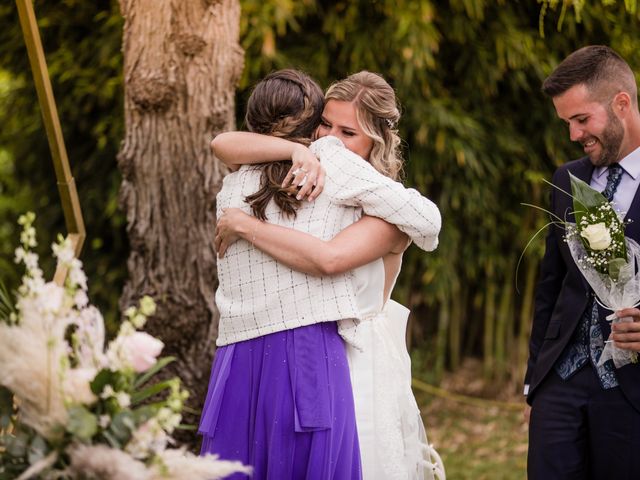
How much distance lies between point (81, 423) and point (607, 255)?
5.24 feet

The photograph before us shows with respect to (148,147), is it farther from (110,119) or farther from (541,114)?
(541,114)

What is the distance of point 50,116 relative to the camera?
3.34 metres

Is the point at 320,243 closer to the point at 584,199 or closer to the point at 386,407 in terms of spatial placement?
the point at 386,407

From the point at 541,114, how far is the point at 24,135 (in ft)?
11.2

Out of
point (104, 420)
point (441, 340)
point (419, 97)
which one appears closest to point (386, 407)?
point (104, 420)

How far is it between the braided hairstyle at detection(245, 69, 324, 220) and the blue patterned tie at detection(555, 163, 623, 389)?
3.02 feet

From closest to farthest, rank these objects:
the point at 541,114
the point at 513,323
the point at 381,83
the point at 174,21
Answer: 1. the point at 381,83
2. the point at 174,21
3. the point at 541,114
4. the point at 513,323

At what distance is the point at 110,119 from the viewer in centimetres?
555

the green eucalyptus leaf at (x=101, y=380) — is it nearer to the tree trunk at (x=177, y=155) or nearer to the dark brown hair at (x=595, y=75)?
the dark brown hair at (x=595, y=75)

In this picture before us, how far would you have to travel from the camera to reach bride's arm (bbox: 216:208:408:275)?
7.17 feet

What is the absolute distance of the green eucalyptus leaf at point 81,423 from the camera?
1429 mm

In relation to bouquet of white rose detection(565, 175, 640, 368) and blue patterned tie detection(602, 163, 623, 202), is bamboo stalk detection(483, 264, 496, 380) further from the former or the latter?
bouquet of white rose detection(565, 175, 640, 368)

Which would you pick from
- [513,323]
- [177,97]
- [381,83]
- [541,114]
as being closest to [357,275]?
[381,83]

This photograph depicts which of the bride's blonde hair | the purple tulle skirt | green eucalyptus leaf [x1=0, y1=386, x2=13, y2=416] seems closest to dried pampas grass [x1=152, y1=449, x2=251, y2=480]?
green eucalyptus leaf [x1=0, y1=386, x2=13, y2=416]
